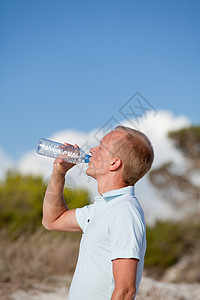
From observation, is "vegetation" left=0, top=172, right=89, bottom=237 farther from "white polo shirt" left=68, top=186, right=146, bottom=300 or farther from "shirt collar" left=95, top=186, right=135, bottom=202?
"white polo shirt" left=68, top=186, right=146, bottom=300

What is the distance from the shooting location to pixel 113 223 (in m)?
1.70

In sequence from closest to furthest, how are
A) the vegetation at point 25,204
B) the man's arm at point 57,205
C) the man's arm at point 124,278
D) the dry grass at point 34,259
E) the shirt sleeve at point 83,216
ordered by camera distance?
the man's arm at point 124,278 < the shirt sleeve at point 83,216 < the man's arm at point 57,205 < the dry grass at point 34,259 < the vegetation at point 25,204

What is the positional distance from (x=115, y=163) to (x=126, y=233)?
0.47 meters

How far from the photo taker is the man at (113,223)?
5.27 feet

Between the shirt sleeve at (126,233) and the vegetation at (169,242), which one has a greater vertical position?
the shirt sleeve at (126,233)

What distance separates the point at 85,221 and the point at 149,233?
34.3ft

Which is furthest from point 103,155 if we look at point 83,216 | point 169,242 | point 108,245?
point 169,242

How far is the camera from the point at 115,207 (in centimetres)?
176

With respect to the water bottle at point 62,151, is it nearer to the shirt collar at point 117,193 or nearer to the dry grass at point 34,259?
the shirt collar at point 117,193

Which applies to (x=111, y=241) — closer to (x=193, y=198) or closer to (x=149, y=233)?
(x=149, y=233)

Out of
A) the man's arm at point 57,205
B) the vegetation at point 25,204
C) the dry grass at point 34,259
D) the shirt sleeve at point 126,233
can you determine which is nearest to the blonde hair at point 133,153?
the shirt sleeve at point 126,233

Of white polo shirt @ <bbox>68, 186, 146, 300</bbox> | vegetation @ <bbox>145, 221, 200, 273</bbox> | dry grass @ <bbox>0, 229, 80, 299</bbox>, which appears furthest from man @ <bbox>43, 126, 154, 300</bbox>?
vegetation @ <bbox>145, 221, 200, 273</bbox>

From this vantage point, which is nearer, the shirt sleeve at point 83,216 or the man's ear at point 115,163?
the man's ear at point 115,163

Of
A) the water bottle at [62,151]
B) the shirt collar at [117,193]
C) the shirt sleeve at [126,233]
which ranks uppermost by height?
the water bottle at [62,151]
